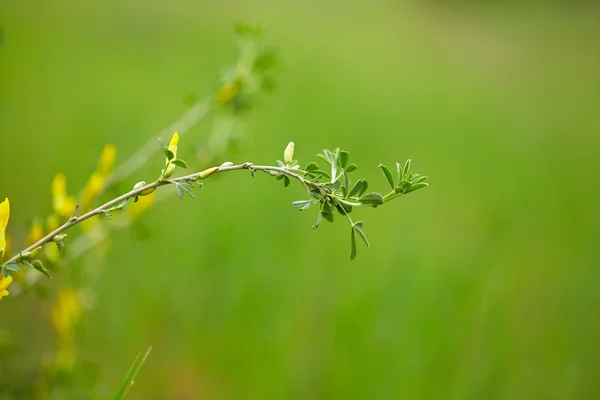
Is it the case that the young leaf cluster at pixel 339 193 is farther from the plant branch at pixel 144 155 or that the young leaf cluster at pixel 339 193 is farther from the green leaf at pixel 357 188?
the plant branch at pixel 144 155

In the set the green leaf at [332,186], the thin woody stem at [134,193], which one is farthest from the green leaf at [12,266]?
the green leaf at [332,186]

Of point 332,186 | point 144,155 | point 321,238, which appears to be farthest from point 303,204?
point 321,238

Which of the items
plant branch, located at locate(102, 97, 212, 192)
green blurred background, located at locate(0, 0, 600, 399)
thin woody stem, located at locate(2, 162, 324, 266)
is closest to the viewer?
thin woody stem, located at locate(2, 162, 324, 266)

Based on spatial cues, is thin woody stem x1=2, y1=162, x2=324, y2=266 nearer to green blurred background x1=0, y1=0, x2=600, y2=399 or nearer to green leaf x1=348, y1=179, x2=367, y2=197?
green leaf x1=348, y1=179, x2=367, y2=197

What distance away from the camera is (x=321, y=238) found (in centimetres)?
164

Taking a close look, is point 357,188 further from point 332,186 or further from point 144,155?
point 144,155

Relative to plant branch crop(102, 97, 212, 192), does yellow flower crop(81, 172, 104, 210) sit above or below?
below

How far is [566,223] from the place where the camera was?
1823 mm

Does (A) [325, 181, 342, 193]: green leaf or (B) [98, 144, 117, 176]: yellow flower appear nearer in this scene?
(A) [325, 181, 342, 193]: green leaf

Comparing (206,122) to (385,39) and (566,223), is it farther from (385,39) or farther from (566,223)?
(385,39)

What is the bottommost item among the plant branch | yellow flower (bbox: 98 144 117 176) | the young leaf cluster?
the young leaf cluster

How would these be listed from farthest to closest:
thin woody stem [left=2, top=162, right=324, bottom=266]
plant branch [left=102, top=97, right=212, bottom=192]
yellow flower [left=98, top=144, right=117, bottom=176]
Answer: plant branch [left=102, top=97, right=212, bottom=192], yellow flower [left=98, top=144, right=117, bottom=176], thin woody stem [left=2, top=162, right=324, bottom=266]

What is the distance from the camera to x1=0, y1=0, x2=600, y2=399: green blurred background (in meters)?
1.06

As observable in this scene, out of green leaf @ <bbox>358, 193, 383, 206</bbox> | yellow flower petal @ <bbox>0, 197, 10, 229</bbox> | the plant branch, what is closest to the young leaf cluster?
green leaf @ <bbox>358, 193, 383, 206</bbox>
